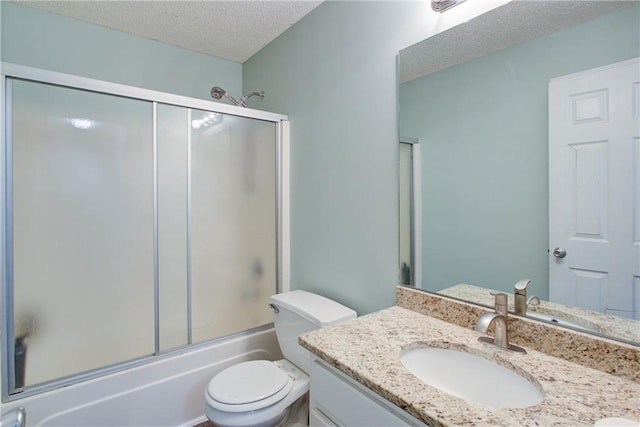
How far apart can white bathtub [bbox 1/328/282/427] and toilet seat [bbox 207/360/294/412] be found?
35 cm

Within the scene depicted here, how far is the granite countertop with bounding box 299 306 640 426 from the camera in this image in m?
0.67

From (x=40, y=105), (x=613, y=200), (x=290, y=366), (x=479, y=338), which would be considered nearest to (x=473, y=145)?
(x=613, y=200)

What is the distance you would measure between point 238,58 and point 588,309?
8.69 feet

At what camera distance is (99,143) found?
1.51 meters

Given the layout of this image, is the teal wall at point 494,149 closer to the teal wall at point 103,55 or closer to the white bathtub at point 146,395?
the white bathtub at point 146,395

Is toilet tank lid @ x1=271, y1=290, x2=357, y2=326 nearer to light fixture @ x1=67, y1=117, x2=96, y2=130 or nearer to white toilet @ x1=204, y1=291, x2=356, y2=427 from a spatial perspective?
white toilet @ x1=204, y1=291, x2=356, y2=427

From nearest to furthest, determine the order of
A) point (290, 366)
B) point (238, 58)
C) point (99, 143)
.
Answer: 1. point (99, 143)
2. point (290, 366)
3. point (238, 58)


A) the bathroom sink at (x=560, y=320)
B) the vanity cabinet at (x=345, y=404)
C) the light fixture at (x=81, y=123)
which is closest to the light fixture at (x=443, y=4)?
the bathroom sink at (x=560, y=320)

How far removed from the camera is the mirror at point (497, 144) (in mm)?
902

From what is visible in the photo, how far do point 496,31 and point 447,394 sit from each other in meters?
1.19

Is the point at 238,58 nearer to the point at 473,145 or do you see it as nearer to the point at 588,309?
the point at 473,145

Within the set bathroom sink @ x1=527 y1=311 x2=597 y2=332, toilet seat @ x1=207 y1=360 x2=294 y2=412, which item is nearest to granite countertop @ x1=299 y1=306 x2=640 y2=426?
bathroom sink @ x1=527 y1=311 x2=597 y2=332

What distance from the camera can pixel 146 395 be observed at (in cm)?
160

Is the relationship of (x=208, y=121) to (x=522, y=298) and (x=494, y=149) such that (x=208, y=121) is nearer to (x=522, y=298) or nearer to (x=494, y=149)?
(x=494, y=149)
